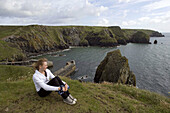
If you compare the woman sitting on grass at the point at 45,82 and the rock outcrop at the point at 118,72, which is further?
the rock outcrop at the point at 118,72

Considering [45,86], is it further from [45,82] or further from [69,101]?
[69,101]

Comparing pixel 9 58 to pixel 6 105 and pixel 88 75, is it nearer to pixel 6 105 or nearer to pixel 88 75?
pixel 88 75

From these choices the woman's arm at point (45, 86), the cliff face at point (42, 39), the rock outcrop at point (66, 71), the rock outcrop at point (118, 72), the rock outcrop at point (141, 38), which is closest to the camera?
the woman's arm at point (45, 86)

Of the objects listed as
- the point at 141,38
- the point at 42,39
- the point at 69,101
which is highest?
the point at 141,38

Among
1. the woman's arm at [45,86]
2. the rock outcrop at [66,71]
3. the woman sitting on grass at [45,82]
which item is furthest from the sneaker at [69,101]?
the rock outcrop at [66,71]

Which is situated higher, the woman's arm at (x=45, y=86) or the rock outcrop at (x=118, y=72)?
the woman's arm at (x=45, y=86)

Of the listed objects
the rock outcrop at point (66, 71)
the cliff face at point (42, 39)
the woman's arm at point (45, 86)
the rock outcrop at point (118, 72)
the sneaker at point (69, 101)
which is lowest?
the rock outcrop at point (66, 71)

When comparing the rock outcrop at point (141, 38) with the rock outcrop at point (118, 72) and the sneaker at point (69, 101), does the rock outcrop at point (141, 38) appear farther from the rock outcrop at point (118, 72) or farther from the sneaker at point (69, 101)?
the sneaker at point (69, 101)

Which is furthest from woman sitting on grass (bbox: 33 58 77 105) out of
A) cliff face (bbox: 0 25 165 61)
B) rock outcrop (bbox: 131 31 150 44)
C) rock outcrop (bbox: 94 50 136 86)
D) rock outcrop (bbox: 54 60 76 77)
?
rock outcrop (bbox: 131 31 150 44)

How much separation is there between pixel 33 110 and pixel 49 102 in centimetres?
95

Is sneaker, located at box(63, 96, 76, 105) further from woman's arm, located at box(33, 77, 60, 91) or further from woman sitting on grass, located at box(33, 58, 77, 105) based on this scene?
woman's arm, located at box(33, 77, 60, 91)

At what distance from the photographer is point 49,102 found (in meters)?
6.39

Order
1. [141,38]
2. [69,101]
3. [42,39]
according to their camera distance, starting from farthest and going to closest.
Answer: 1. [141,38]
2. [42,39]
3. [69,101]

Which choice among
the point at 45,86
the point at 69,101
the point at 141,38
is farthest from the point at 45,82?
the point at 141,38
